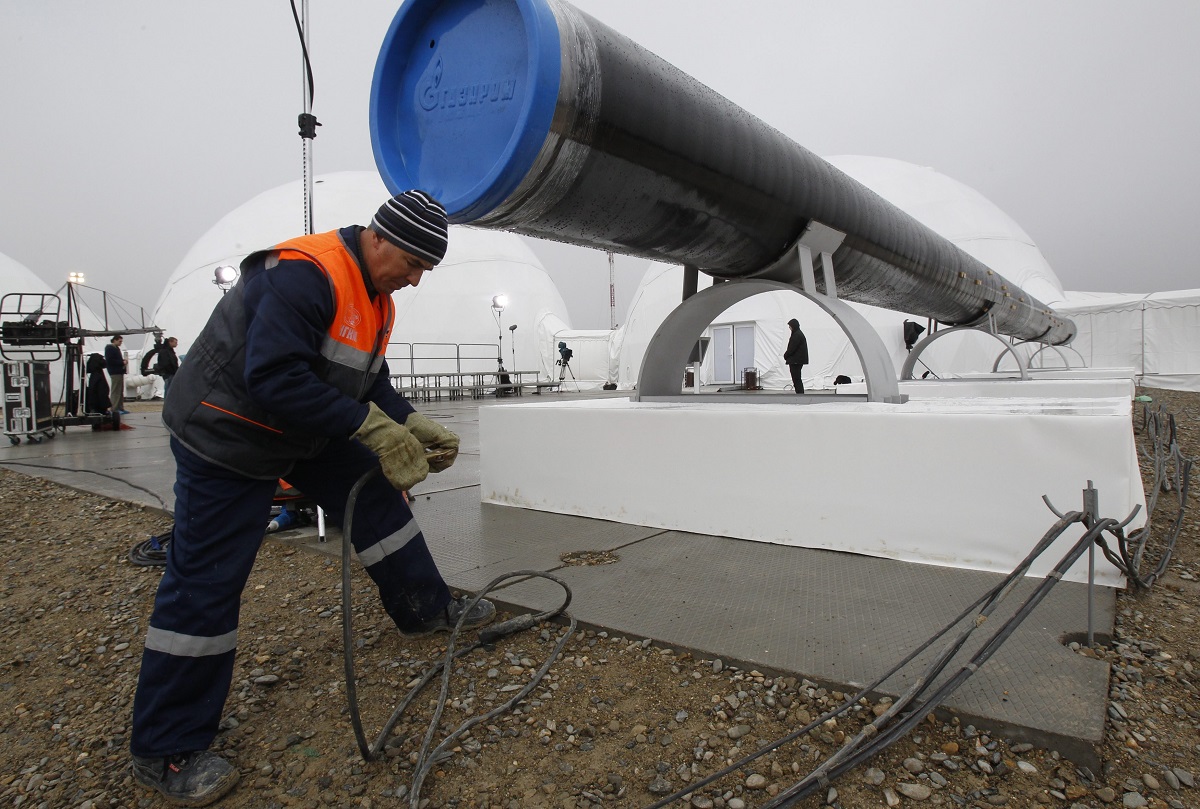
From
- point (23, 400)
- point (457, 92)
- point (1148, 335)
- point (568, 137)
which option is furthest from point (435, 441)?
point (1148, 335)

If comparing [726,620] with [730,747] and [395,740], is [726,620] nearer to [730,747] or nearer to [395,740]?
[730,747]

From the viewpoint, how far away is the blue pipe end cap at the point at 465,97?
1773 millimetres

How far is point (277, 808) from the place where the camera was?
126 cm

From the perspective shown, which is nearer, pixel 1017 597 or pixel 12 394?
pixel 1017 597

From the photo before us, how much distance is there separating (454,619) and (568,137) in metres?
1.58

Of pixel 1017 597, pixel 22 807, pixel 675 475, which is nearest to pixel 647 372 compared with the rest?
pixel 675 475

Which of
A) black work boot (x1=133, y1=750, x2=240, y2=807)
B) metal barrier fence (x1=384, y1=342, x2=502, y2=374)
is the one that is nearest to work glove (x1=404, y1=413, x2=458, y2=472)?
black work boot (x1=133, y1=750, x2=240, y2=807)

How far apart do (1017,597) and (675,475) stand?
1.39 m

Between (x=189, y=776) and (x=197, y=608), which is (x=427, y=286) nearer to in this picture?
(x=197, y=608)

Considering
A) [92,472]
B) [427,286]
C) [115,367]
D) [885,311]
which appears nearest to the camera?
[92,472]

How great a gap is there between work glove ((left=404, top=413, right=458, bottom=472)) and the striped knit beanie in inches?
18.5

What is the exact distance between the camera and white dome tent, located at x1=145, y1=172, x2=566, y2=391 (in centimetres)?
2338

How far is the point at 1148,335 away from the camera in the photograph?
576 inches

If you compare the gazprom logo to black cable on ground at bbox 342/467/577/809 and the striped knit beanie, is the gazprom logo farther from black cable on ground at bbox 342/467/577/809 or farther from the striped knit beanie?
black cable on ground at bbox 342/467/577/809
